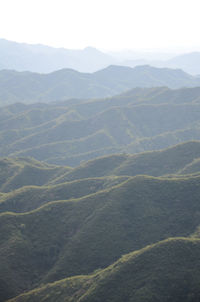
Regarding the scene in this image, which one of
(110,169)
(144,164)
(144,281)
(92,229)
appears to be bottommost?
(110,169)

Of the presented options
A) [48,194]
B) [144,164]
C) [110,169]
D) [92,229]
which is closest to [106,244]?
[92,229]

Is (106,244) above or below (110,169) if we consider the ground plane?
above

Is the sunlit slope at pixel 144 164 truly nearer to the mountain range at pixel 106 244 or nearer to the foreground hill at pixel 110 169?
the foreground hill at pixel 110 169

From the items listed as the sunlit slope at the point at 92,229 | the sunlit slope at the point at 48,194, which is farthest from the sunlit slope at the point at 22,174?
the sunlit slope at the point at 92,229

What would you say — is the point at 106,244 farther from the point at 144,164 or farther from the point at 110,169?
the point at 110,169

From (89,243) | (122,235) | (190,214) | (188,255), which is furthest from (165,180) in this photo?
(188,255)

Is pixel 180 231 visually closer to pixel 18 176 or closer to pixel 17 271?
pixel 17 271

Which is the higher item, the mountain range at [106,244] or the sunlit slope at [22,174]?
the mountain range at [106,244]

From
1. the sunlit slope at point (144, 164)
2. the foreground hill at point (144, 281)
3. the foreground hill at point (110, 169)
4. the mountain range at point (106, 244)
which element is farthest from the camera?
the sunlit slope at point (144, 164)
